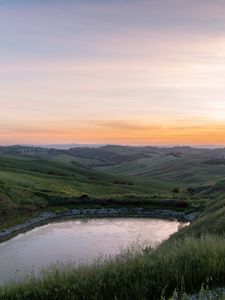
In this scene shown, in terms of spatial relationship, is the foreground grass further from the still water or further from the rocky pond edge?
the rocky pond edge

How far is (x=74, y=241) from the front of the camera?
3919cm

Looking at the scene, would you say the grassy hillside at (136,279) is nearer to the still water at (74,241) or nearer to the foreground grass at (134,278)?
the foreground grass at (134,278)

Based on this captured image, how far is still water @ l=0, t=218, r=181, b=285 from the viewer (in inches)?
1196

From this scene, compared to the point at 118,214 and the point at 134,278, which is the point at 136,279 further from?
the point at 118,214

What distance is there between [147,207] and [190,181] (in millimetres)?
94886

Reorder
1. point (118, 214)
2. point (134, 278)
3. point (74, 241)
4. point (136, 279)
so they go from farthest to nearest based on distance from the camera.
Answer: point (118, 214) < point (74, 241) < point (134, 278) < point (136, 279)

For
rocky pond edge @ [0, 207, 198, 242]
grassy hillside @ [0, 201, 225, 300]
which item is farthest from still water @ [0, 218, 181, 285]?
grassy hillside @ [0, 201, 225, 300]

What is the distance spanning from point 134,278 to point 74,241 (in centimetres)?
2956

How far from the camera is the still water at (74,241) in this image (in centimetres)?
3038

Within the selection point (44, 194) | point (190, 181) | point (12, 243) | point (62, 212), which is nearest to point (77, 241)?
point (12, 243)

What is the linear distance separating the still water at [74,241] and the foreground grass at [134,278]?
1422 centimetres

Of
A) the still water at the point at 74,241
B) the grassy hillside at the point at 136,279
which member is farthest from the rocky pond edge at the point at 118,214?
the grassy hillside at the point at 136,279

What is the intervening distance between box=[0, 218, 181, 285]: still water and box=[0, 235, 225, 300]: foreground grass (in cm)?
1422

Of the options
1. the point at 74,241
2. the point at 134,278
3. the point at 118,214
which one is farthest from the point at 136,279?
the point at 118,214
